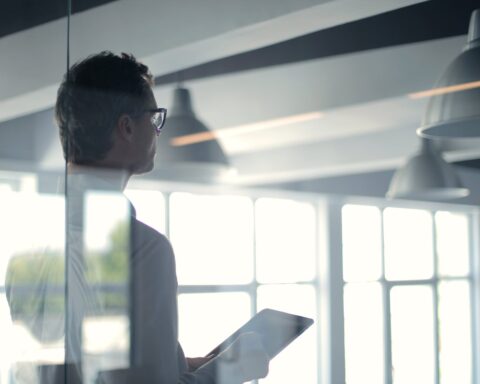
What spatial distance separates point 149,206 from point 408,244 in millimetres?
437

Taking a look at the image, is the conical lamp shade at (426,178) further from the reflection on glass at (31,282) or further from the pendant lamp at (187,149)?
the reflection on glass at (31,282)

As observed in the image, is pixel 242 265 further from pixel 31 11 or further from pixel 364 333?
pixel 31 11

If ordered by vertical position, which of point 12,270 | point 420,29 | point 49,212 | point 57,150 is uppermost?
point 420,29

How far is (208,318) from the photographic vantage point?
4.24ft

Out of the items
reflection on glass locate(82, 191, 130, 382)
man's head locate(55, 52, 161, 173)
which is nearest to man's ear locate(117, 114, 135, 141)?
man's head locate(55, 52, 161, 173)

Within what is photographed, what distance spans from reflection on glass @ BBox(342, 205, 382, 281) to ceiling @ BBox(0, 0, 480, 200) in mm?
71

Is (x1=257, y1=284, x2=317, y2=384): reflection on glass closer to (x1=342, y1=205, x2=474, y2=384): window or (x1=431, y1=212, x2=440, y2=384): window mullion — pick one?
(x1=342, y1=205, x2=474, y2=384): window

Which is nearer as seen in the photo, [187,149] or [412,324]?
[412,324]

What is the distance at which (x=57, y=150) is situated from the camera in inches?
59.2

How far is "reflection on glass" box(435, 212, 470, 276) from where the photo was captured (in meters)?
1.15

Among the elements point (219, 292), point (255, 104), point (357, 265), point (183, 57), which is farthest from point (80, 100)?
point (357, 265)

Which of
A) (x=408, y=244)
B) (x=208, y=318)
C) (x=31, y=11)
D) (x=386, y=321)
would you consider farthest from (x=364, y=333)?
(x=31, y=11)

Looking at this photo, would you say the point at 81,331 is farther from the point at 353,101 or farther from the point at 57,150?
the point at 353,101

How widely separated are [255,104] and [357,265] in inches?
13.6
